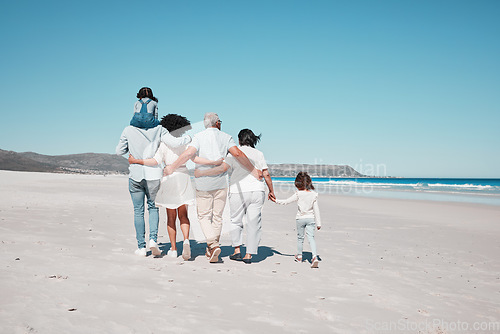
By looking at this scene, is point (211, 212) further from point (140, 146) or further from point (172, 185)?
point (140, 146)

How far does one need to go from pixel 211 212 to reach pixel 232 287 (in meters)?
1.48

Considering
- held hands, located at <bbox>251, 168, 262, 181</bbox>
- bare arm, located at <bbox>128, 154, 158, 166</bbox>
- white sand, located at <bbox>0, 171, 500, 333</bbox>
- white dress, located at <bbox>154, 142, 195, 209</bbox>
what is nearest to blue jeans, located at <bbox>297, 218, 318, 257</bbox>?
white sand, located at <bbox>0, 171, 500, 333</bbox>

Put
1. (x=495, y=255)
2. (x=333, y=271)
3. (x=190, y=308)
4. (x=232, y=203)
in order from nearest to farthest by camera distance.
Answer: (x=190, y=308)
(x=333, y=271)
(x=232, y=203)
(x=495, y=255)

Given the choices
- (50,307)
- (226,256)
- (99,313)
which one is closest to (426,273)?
(226,256)

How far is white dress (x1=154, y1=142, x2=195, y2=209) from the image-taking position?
4871mm

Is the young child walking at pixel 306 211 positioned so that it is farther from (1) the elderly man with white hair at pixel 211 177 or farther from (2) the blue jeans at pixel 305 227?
(1) the elderly man with white hair at pixel 211 177

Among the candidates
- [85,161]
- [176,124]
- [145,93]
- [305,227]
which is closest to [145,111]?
[145,93]

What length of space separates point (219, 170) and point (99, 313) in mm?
2543

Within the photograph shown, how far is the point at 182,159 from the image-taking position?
4770 mm

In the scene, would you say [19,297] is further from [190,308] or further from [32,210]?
[32,210]

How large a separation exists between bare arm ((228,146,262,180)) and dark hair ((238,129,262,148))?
0.96 ft

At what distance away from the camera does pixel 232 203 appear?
5.14m

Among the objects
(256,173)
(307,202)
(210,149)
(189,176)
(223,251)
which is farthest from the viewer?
(223,251)

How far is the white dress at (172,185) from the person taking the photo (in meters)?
4.87
